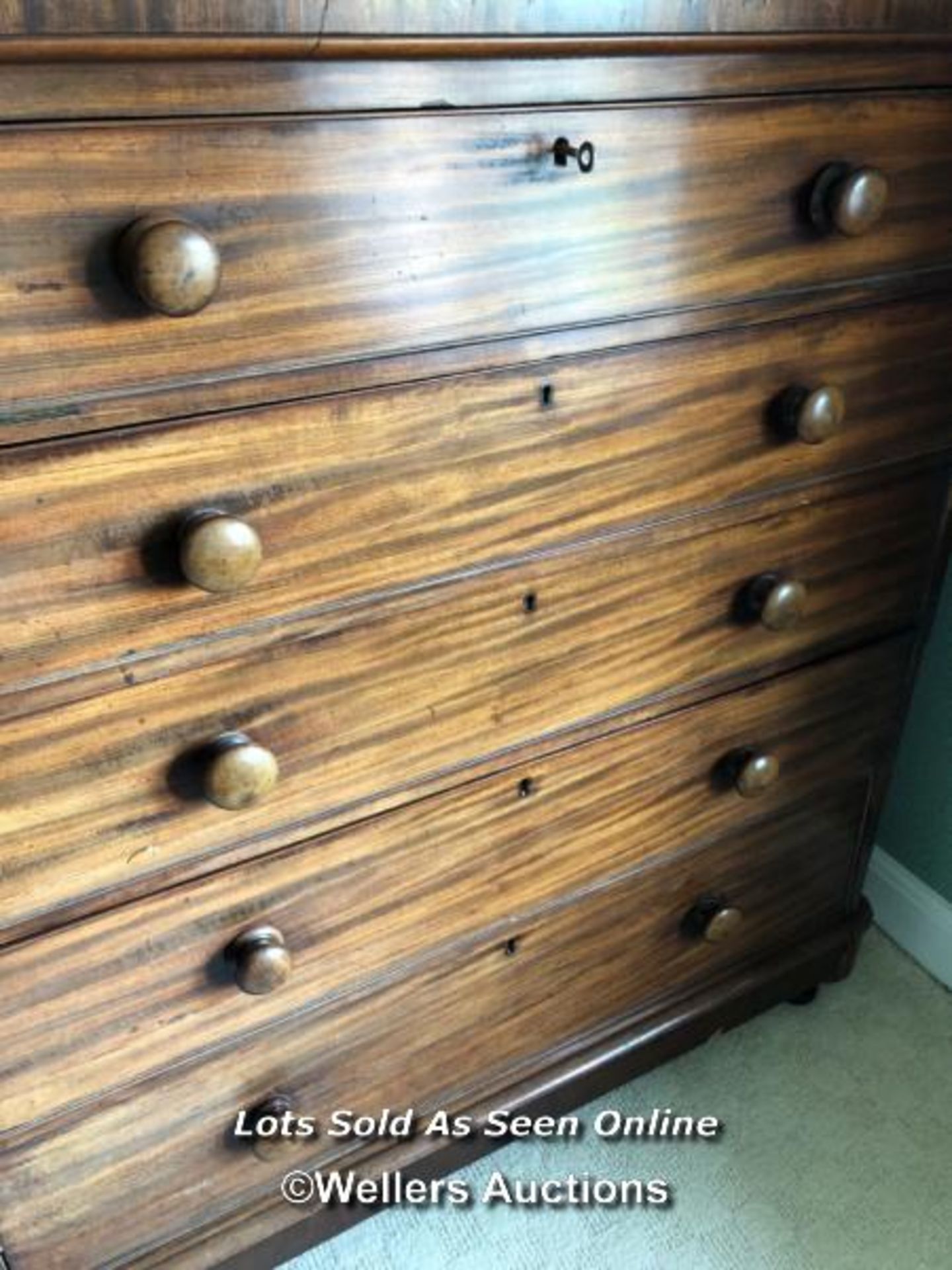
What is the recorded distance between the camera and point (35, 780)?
2.16 ft

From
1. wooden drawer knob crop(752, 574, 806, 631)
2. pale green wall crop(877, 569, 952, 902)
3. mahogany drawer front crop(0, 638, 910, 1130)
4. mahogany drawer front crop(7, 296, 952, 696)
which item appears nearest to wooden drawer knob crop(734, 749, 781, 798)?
mahogany drawer front crop(0, 638, 910, 1130)

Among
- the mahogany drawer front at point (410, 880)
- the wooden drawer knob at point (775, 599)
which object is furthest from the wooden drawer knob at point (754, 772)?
the wooden drawer knob at point (775, 599)

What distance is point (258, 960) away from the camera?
787 millimetres

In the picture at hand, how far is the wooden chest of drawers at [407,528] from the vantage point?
57 centimetres

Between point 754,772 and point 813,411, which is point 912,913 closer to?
point 754,772

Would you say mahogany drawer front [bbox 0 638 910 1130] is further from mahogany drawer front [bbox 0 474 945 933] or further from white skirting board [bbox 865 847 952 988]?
white skirting board [bbox 865 847 952 988]

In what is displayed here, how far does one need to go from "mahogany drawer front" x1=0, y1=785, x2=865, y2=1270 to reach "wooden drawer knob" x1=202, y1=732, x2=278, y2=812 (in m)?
0.26

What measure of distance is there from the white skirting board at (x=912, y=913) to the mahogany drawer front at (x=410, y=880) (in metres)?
0.36

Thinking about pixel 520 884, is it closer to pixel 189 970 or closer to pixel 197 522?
pixel 189 970

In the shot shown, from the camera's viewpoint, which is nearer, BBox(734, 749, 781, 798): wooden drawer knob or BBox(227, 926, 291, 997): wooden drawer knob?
BBox(227, 926, 291, 997): wooden drawer knob

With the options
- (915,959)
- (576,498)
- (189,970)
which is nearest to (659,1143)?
(915,959)

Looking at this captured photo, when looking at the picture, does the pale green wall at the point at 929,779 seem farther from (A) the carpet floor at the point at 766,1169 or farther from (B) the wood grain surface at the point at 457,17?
(B) the wood grain surface at the point at 457,17

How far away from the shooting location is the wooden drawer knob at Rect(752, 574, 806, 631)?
893mm

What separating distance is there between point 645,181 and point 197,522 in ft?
1.13
